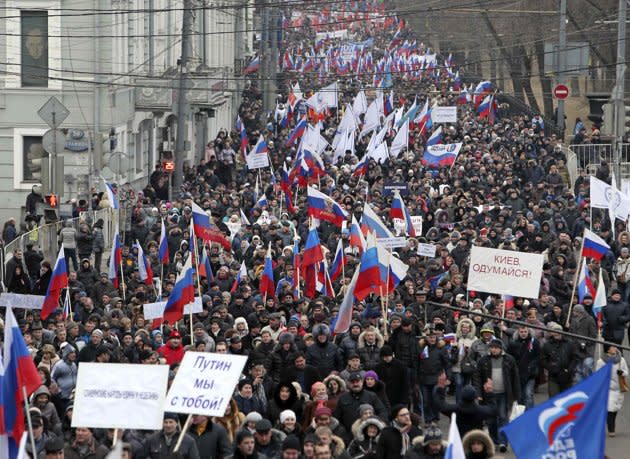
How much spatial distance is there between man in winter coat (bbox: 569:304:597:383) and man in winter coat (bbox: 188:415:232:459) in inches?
240

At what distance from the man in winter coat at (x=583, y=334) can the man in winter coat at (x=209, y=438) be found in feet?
20.0

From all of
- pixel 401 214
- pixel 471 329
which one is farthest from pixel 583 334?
pixel 401 214

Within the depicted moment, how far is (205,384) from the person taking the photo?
45.2ft

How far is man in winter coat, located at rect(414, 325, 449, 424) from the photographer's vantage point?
1907 cm

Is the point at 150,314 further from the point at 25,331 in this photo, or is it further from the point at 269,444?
the point at 269,444

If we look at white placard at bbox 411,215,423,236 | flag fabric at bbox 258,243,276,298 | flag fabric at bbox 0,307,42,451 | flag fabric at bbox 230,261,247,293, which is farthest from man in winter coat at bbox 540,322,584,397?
white placard at bbox 411,215,423,236

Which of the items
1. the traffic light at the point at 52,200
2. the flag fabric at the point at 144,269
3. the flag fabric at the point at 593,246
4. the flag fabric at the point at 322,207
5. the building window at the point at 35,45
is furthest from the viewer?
the building window at the point at 35,45

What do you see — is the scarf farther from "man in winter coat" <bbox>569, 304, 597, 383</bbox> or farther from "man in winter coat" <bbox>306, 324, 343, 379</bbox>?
"man in winter coat" <bbox>569, 304, 597, 383</bbox>

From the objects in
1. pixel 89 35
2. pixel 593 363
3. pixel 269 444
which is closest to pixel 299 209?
pixel 89 35

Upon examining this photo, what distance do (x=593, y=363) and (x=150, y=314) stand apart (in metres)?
4.70

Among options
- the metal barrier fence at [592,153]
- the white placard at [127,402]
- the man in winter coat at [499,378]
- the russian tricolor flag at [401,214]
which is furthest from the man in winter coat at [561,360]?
the metal barrier fence at [592,153]

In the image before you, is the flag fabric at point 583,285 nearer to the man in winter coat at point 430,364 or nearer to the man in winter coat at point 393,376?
the man in winter coat at point 430,364

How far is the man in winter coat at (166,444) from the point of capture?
542 inches

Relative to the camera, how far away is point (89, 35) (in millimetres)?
41906
